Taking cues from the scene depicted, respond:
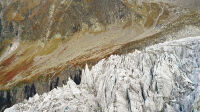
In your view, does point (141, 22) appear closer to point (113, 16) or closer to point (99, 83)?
point (113, 16)

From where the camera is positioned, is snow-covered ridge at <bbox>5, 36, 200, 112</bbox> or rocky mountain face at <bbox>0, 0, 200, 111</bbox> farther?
rocky mountain face at <bbox>0, 0, 200, 111</bbox>

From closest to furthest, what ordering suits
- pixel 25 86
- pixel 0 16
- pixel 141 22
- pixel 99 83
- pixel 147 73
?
pixel 147 73 → pixel 99 83 → pixel 25 86 → pixel 141 22 → pixel 0 16

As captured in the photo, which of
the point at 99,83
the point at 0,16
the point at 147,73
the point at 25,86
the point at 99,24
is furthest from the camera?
the point at 0,16

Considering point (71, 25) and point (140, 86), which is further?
point (71, 25)

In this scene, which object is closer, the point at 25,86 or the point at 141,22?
the point at 25,86

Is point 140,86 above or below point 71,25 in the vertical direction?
below

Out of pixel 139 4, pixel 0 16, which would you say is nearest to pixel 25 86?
pixel 139 4

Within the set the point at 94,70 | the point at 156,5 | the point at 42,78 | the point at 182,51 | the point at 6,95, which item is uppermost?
the point at 156,5

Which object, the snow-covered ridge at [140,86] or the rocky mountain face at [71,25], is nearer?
the snow-covered ridge at [140,86]
